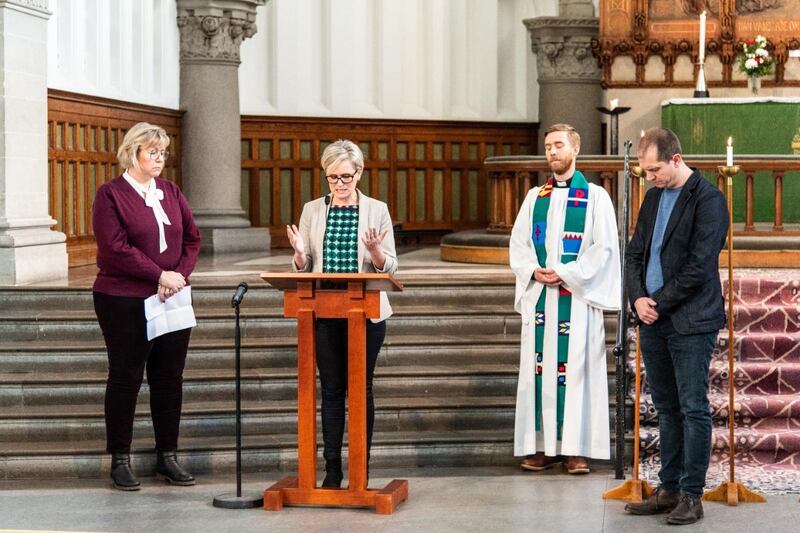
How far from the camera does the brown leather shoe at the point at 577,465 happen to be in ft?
22.7

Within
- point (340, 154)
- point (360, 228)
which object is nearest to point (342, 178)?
point (340, 154)

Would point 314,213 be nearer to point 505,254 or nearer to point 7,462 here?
point 7,462

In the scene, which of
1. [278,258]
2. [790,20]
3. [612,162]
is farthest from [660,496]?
[790,20]

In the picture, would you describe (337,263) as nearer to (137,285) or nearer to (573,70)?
(137,285)

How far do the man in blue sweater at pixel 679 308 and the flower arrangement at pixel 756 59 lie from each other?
7313mm

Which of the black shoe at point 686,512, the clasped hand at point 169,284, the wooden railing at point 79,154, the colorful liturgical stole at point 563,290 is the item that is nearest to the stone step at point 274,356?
the colorful liturgical stole at point 563,290

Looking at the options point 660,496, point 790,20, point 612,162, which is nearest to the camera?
point 660,496

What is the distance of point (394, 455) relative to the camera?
7258 mm

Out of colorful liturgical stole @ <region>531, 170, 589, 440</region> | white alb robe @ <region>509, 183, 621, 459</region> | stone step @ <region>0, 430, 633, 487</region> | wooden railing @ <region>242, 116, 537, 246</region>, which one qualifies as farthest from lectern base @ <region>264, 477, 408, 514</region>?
wooden railing @ <region>242, 116, 537, 246</region>

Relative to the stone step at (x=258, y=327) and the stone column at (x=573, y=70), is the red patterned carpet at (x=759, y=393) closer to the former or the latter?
the stone step at (x=258, y=327)

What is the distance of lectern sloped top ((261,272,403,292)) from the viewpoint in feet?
19.4

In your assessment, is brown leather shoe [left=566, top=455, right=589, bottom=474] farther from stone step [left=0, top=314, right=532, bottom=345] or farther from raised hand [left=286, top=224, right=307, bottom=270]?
raised hand [left=286, top=224, right=307, bottom=270]

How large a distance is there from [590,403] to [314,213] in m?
1.79

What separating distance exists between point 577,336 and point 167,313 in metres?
2.09
